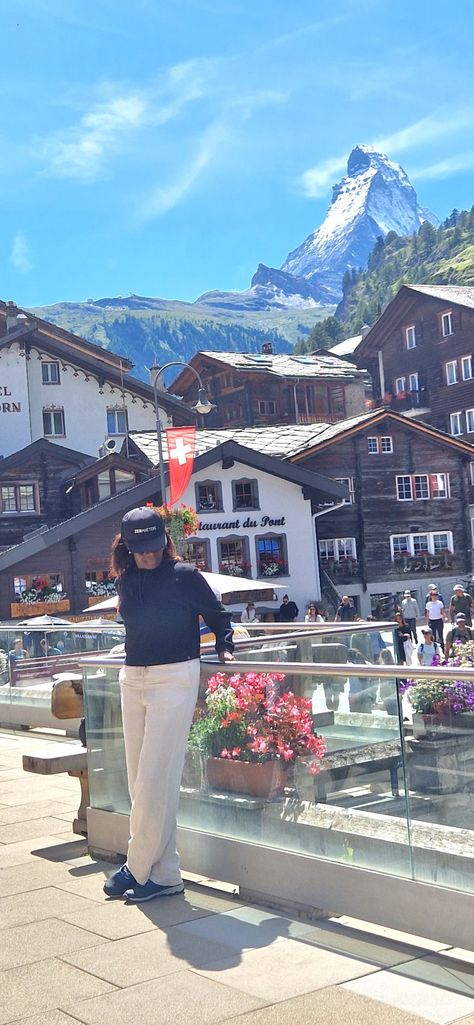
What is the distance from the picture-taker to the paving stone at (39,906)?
255 inches

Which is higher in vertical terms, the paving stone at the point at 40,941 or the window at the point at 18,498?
the window at the point at 18,498

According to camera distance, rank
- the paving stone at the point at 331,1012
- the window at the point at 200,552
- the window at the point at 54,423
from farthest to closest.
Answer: the window at the point at 54,423
the window at the point at 200,552
the paving stone at the point at 331,1012

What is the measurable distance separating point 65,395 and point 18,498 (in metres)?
7.36

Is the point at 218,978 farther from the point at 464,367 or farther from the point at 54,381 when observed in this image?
the point at 464,367

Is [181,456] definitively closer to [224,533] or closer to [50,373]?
[224,533]

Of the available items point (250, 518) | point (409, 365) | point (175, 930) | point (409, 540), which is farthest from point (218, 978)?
point (409, 365)

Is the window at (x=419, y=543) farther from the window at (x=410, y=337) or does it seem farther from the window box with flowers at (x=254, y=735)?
the window box with flowers at (x=254, y=735)

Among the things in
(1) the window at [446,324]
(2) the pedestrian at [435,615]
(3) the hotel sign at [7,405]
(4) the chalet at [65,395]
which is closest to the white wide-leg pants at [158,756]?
(2) the pedestrian at [435,615]

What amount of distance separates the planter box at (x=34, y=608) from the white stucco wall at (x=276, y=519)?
6092 millimetres

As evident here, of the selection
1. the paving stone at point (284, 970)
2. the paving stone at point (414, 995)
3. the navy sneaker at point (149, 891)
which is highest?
the navy sneaker at point (149, 891)

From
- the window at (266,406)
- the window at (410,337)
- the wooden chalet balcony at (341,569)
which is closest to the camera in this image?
the wooden chalet balcony at (341,569)

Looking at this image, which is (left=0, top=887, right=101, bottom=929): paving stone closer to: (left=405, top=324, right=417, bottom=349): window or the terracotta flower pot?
the terracotta flower pot

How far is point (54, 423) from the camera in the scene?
51438 mm

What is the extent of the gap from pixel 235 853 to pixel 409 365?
62.1 meters
